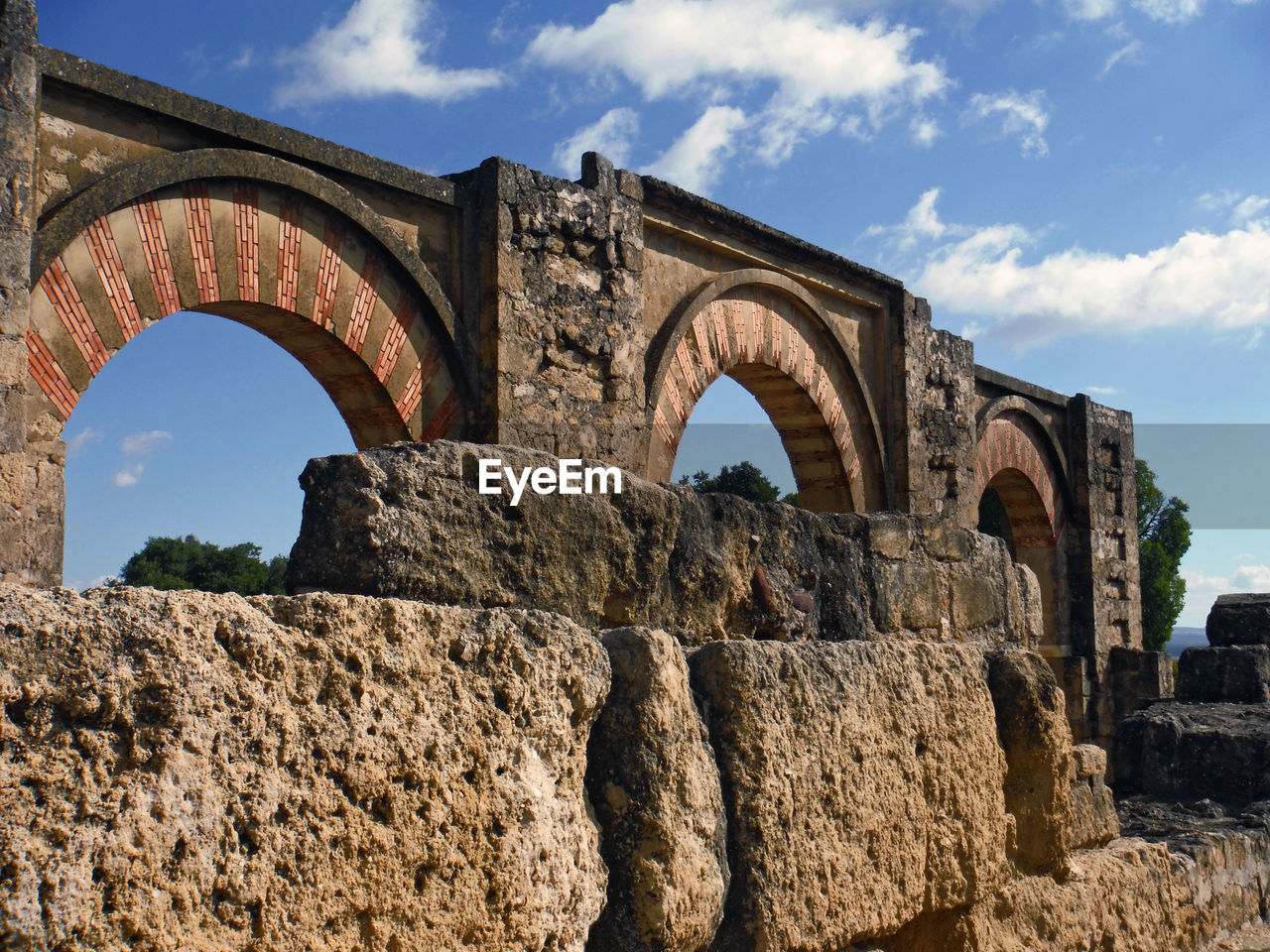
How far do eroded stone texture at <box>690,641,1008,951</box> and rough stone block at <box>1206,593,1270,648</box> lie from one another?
6.89m

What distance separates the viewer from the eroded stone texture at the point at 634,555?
2.05 meters

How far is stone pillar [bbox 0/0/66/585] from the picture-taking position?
4422 millimetres

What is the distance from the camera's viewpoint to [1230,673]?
26.3 ft

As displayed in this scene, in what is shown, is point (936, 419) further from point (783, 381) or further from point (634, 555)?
point (634, 555)

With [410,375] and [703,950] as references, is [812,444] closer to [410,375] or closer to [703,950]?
[410,375]

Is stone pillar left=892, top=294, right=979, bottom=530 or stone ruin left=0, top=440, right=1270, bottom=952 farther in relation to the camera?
stone pillar left=892, top=294, right=979, bottom=530

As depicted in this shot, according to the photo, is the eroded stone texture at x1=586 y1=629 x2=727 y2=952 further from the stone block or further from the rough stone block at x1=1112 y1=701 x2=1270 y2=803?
the rough stone block at x1=1112 y1=701 x2=1270 y2=803

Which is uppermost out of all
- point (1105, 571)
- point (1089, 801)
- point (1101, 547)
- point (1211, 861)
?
point (1101, 547)

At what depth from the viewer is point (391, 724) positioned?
1707mm

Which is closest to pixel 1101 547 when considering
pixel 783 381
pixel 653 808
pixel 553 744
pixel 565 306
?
pixel 783 381

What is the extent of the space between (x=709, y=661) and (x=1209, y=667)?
22.7ft

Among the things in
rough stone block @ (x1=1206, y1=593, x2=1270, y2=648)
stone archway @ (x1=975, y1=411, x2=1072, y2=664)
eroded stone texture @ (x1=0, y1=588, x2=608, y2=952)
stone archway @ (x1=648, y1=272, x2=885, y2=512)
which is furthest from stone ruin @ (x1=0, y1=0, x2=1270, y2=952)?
stone archway @ (x1=975, y1=411, x2=1072, y2=664)

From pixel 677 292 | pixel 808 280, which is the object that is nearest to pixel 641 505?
pixel 677 292

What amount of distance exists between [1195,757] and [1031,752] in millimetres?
3306
